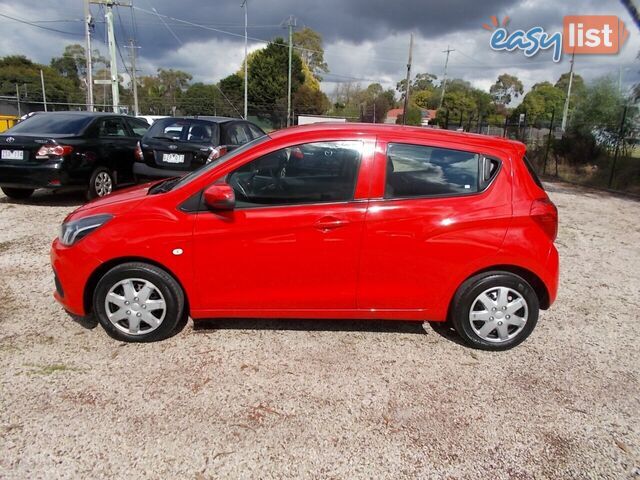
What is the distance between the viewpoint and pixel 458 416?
272 cm

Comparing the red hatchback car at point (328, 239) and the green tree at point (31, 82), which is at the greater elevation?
the green tree at point (31, 82)

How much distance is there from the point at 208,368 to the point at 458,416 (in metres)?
1.67

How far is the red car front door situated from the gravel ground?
1.47 feet

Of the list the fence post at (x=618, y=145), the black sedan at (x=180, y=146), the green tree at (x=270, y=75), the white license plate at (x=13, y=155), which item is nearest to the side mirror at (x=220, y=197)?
the black sedan at (x=180, y=146)

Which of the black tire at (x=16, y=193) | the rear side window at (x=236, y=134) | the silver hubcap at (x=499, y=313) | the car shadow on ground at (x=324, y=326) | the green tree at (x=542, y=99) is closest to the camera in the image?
the silver hubcap at (x=499, y=313)

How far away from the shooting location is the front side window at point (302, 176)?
317 cm

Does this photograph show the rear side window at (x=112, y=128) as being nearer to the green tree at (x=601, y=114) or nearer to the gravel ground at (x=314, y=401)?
the gravel ground at (x=314, y=401)

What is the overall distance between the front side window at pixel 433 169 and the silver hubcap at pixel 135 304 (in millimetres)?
1946

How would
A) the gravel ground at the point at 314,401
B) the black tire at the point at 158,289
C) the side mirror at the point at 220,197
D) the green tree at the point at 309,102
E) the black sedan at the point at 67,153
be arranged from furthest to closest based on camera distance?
the green tree at the point at 309,102 → the black sedan at the point at 67,153 → the black tire at the point at 158,289 → the side mirror at the point at 220,197 → the gravel ground at the point at 314,401

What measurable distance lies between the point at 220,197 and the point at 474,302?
199 centimetres

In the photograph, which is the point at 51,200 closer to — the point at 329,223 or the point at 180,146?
the point at 180,146

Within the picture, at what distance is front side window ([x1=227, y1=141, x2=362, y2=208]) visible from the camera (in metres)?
3.17

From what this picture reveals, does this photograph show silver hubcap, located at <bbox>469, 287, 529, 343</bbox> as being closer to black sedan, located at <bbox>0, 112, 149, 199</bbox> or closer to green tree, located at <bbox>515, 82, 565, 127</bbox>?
black sedan, located at <bbox>0, 112, 149, 199</bbox>

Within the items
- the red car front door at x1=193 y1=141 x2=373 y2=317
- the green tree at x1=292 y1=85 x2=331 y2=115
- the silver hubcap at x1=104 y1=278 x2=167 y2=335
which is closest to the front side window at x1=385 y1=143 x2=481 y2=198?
the red car front door at x1=193 y1=141 x2=373 y2=317
